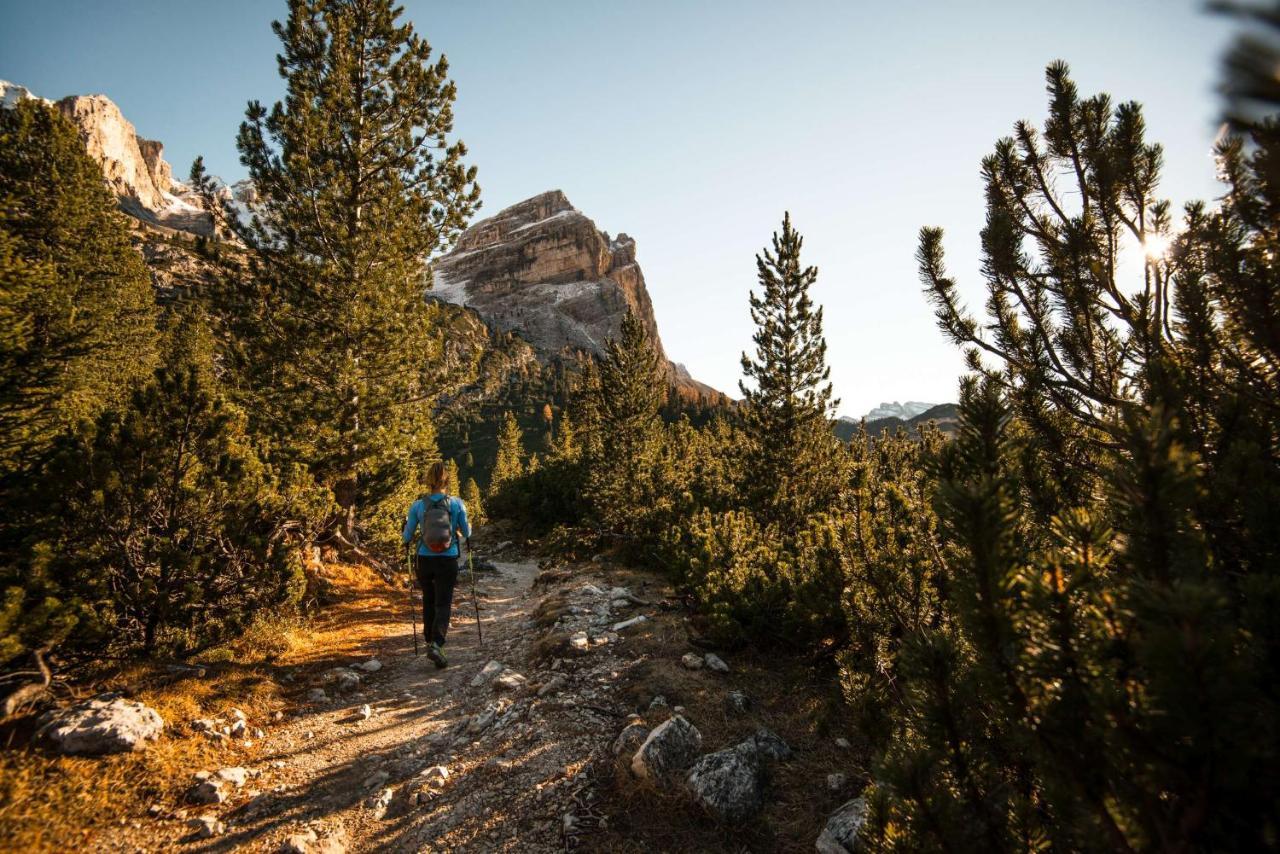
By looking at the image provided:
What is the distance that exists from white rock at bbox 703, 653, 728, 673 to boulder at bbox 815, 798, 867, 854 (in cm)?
268

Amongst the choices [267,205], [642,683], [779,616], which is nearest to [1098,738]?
[642,683]

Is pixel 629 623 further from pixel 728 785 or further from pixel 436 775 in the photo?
pixel 728 785

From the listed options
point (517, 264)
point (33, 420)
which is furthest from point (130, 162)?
point (33, 420)

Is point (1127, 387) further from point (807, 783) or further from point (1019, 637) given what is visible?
point (807, 783)

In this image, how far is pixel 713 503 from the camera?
16328 millimetres

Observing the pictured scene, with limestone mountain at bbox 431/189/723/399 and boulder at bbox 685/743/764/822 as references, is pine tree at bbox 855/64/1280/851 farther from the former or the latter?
limestone mountain at bbox 431/189/723/399

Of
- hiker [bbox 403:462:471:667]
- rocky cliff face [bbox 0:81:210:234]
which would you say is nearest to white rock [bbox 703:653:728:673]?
hiker [bbox 403:462:471:667]

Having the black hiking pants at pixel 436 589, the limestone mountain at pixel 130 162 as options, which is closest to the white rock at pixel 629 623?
the black hiking pants at pixel 436 589

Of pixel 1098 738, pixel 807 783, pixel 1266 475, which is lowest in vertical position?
pixel 807 783

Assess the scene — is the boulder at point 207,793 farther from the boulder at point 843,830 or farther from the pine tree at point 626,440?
the pine tree at point 626,440

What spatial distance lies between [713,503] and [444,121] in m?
12.5

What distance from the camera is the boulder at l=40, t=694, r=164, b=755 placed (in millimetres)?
3775

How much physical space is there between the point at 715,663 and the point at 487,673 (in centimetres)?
291

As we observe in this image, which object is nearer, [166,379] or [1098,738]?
[1098,738]
